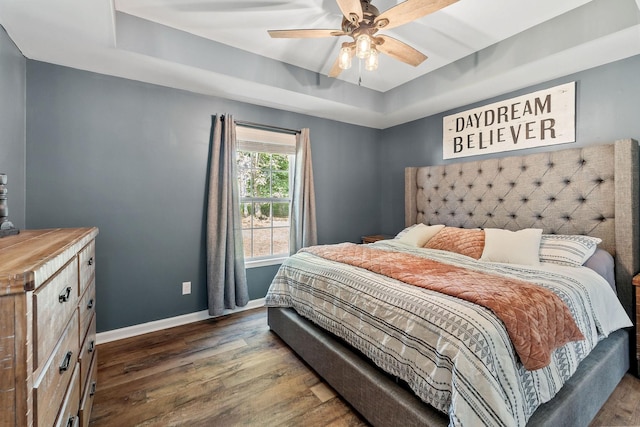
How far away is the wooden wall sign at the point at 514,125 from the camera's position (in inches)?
91.7

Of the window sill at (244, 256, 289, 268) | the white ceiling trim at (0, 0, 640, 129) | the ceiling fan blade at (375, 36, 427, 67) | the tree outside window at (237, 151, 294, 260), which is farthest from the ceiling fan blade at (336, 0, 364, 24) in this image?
the window sill at (244, 256, 289, 268)

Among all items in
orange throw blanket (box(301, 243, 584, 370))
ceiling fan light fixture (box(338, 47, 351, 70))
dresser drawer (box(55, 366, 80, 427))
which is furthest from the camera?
ceiling fan light fixture (box(338, 47, 351, 70))

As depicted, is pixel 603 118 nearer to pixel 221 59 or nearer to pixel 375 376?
pixel 375 376

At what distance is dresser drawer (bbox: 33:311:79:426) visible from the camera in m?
0.74

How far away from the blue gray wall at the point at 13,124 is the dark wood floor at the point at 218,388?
1.26 metres

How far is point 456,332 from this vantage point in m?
1.08

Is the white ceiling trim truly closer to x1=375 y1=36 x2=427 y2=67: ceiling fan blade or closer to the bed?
x1=375 y1=36 x2=427 y2=67: ceiling fan blade

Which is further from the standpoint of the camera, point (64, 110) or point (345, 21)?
point (64, 110)

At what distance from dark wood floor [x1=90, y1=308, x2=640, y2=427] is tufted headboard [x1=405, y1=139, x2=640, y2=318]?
37.8 inches

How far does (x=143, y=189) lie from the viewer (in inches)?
98.0

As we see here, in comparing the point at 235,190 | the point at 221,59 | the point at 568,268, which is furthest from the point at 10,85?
the point at 568,268

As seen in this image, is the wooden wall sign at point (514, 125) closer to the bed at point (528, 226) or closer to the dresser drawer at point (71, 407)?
the bed at point (528, 226)

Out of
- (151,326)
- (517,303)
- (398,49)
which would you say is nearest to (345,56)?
(398,49)

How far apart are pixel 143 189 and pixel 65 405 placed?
1.88 m
